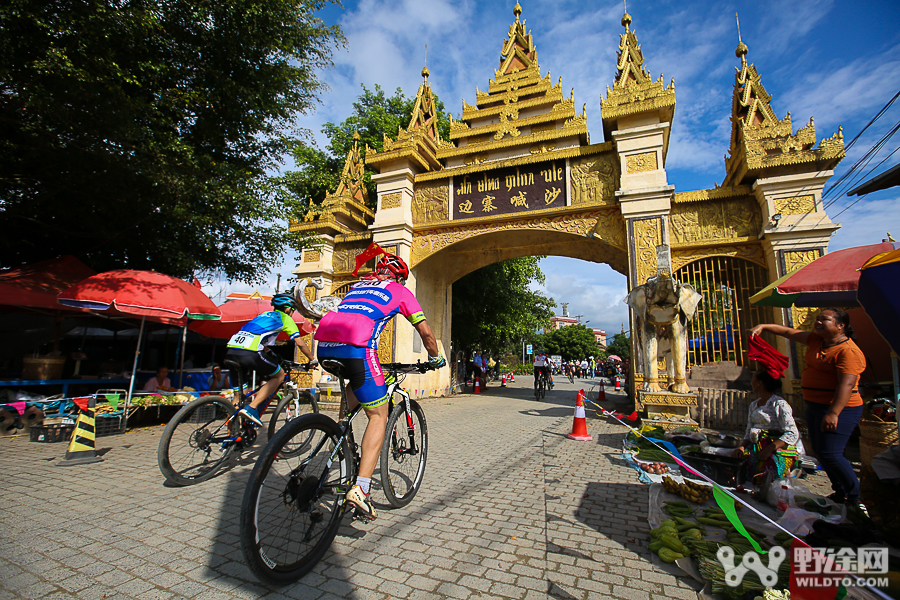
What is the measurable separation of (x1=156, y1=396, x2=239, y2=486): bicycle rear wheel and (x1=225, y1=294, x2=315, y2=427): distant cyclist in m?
0.26

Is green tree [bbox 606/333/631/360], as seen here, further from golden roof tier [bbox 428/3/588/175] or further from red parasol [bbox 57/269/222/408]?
red parasol [bbox 57/269/222/408]

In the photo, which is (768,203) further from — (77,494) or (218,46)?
(218,46)

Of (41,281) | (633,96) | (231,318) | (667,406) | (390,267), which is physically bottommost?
(667,406)

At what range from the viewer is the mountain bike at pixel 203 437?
3475mm

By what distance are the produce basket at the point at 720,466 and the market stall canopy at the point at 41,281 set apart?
419 inches

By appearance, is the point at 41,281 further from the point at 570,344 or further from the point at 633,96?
the point at 570,344

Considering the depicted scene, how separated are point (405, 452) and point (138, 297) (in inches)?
239

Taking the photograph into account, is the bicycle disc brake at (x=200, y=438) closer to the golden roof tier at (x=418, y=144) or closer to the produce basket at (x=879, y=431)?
the produce basket at (x=879, y=431)

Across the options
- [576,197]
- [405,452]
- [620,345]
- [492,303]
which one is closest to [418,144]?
[576,197]

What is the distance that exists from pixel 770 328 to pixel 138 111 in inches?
384

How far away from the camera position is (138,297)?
6.51 m

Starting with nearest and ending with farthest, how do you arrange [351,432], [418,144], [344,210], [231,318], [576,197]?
[351,432] < [576,197] < [231,318] < [418,144] < [344,210]

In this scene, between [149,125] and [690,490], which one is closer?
[690,490]

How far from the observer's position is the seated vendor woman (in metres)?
3.32
